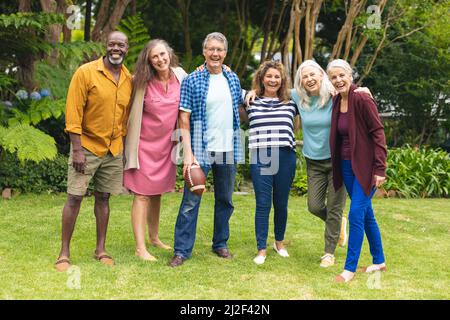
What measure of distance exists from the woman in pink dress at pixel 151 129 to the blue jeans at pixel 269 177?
75 centimetres

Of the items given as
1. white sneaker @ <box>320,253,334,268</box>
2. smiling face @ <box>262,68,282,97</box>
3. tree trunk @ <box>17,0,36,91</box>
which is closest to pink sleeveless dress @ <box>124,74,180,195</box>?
smiling face @ <box>262,68,282,97</box>

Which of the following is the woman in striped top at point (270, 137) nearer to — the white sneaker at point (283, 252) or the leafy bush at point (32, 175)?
the white sneaker at point (283, 252)

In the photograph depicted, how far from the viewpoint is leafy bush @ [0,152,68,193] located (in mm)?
8547

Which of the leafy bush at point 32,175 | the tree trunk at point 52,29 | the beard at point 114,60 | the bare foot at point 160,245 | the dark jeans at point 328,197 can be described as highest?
the tree trunk at point 52,29

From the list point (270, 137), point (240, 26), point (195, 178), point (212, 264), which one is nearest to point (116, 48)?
point (195, 178)

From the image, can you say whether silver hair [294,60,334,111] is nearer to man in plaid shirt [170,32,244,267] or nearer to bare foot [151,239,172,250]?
man in plaid shirt [170,32,244,267]

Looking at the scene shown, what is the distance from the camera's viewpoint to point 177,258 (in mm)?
5207

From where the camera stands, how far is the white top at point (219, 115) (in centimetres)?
515

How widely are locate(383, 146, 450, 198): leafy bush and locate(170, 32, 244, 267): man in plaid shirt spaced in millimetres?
4849

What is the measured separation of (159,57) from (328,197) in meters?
1.84

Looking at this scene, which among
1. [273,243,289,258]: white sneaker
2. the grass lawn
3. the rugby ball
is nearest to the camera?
the grass lawn

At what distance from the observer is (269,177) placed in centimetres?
530

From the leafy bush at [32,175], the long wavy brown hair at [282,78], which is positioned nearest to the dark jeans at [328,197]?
the long wavy brown hair at [282,78]

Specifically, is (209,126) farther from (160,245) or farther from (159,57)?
(160,245)
